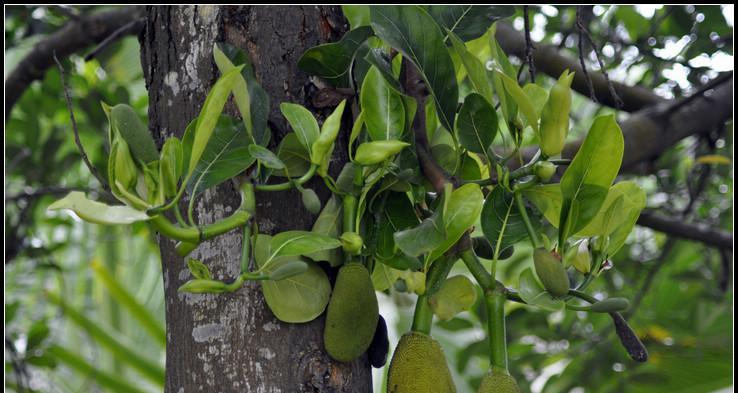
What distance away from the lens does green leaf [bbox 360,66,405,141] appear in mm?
529

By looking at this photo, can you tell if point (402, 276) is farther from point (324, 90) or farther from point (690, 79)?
point (690, 79)

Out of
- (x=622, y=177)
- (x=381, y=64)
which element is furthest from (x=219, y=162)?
(x=622, y=177)

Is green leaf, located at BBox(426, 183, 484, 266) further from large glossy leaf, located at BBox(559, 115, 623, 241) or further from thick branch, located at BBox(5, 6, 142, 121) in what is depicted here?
thick branch, located at BBox(5, 6, 142, 121)

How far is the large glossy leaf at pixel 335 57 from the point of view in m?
0.59

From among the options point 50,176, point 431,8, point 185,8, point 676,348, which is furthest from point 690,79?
point 50,176

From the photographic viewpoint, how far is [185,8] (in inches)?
25.4

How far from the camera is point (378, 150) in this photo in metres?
0.50

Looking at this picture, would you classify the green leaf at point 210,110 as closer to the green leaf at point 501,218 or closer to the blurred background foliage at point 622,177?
the green leaf at point 501,218

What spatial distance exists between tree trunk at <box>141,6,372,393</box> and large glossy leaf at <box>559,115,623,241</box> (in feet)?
0.61

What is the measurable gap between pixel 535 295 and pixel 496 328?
3 cm

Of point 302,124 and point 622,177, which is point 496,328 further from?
point 622,177

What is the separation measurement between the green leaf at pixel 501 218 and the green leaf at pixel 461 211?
56 mm

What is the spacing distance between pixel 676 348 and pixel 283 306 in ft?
4.21

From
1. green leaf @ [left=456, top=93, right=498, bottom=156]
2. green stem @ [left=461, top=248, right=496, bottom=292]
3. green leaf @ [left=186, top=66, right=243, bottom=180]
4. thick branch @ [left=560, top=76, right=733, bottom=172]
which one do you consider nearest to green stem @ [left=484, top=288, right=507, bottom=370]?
green stem @ [left=461, top=248, right=496, bottom=292]
